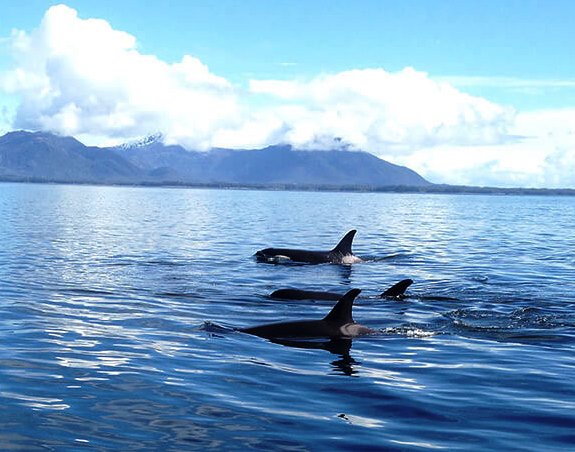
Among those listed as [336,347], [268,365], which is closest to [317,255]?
[336,347]

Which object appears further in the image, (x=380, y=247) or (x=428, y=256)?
(x=380, y=247)

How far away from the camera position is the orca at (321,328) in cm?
1667

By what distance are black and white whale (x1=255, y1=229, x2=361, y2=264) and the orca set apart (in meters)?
16.4

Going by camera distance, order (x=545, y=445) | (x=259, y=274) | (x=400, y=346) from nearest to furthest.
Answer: (x=545, y=445) → (x=400, y=346) → (x=259, y=274)

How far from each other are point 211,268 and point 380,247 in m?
16.3

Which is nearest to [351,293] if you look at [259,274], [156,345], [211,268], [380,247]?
[156,345]

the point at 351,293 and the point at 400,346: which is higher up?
the point at 351,293

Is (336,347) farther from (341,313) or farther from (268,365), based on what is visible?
(268,365)

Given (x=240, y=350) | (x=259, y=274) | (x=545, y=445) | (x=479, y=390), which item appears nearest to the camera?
(x=545, y=445)

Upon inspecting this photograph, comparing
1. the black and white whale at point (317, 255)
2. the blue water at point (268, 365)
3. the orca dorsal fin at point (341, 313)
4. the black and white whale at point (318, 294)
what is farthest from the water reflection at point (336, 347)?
the black and white whale at point (317, 255)

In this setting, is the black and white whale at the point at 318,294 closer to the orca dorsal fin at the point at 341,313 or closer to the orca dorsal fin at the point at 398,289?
the orca dorsal fin at the point at 398,289

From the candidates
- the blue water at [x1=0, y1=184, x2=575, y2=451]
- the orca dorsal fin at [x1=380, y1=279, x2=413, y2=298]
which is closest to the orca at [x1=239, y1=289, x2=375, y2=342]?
the blue water at [x1=0, y1=184, x2=575, y2=451]

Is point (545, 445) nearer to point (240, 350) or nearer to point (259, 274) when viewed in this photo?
point (240, 350)

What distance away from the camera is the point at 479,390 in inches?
512
